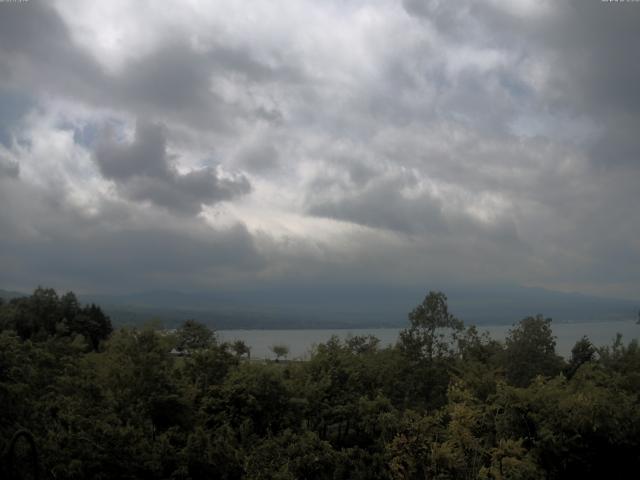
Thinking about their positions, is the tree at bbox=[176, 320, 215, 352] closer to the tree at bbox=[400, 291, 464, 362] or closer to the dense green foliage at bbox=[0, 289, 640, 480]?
the dense green foliage at bbox=[0, 289, 640, 480]

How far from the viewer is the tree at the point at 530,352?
84.1ft

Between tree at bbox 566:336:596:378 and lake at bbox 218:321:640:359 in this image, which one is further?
lake at bbox 218:321:640:359

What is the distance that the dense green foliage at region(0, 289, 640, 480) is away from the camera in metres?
13.8

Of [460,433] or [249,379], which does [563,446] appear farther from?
[249,379]

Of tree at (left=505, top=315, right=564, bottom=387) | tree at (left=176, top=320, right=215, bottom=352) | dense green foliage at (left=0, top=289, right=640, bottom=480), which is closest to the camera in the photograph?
dense green foliage at (left=0, top=289, right=640, bottom=480)

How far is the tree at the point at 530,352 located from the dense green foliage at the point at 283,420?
8.67 feet

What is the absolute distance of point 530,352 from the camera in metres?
26.2

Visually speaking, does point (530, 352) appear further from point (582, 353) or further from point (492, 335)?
point (492, 335)

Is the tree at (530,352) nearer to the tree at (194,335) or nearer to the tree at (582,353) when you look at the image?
the tree at (582,353)

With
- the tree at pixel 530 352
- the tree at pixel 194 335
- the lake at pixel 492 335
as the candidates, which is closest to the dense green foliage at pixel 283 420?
the tree at pixel 530 352

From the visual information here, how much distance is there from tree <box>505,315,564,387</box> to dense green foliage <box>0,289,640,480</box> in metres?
2.64

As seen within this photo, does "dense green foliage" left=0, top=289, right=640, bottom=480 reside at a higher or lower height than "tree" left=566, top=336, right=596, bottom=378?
lower

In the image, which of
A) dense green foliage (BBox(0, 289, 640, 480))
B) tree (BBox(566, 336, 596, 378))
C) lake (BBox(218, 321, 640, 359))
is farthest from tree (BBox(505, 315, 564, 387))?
tree (BBox(566, 336, 596, 378))

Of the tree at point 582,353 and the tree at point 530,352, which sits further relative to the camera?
the tree at point 582,353
